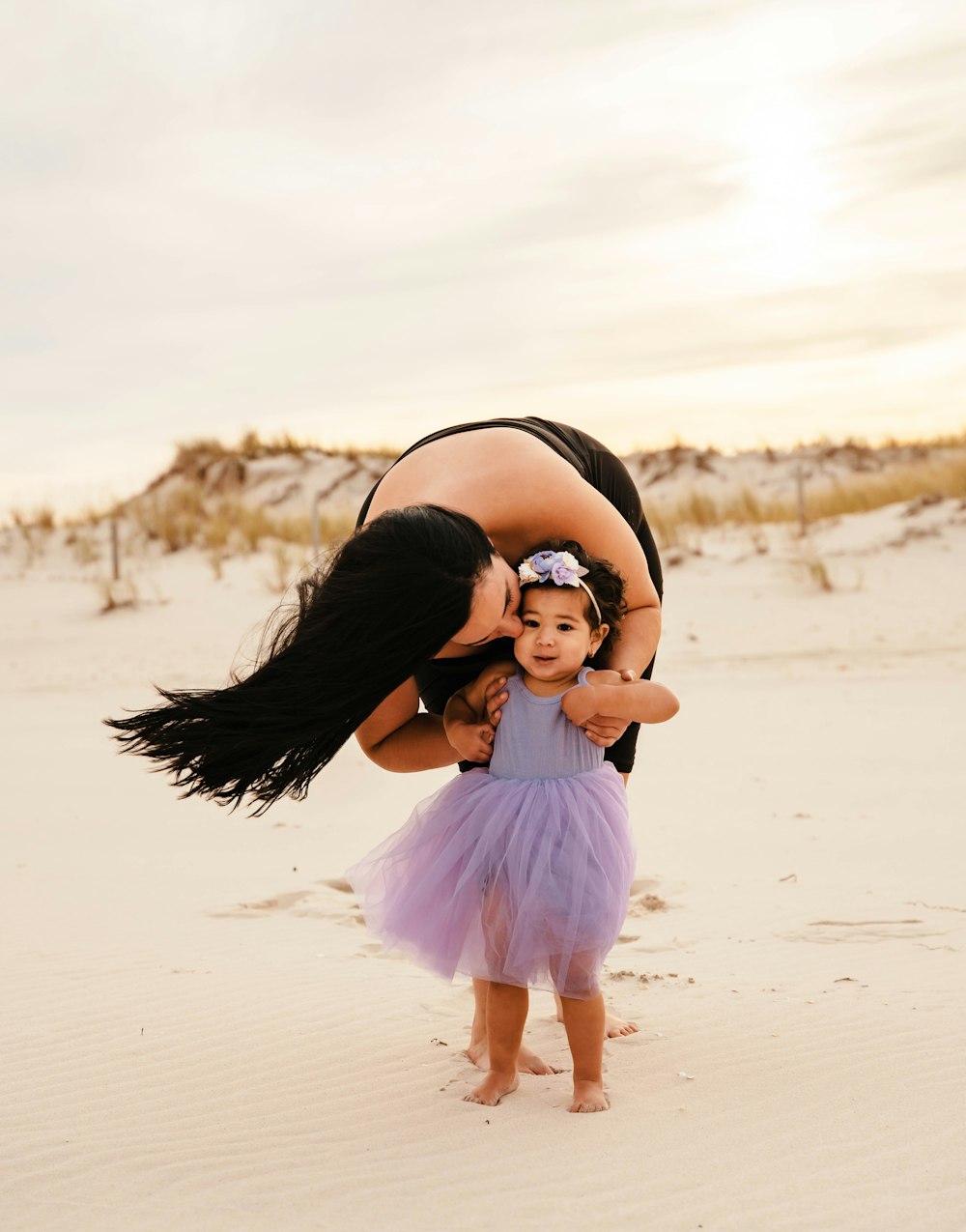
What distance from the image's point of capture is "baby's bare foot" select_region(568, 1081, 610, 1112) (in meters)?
3.36

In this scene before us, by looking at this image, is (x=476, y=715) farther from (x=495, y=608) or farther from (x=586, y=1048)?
(x=586, y=1048)

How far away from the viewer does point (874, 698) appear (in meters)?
11.3

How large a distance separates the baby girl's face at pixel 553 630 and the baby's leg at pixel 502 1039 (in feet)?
2.73

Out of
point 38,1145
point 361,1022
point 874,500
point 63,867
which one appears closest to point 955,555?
point 874,500

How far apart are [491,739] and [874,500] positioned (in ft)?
63.9

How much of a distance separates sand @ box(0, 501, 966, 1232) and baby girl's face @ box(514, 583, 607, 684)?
3.70 ft

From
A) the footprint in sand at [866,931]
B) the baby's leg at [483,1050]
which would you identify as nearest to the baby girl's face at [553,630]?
the baby's leg at [483,1050]

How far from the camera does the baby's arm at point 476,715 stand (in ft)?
11.4

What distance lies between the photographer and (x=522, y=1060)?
12.2ft

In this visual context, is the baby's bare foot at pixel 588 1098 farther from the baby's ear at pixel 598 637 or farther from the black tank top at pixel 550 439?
the black tank top at pixel 550 439

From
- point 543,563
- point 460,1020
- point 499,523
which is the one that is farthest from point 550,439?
point 460,1020

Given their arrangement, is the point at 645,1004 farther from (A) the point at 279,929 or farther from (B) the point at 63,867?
(B) the point at 63,867

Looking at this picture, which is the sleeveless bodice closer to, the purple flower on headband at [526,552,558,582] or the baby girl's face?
the baby girl's face

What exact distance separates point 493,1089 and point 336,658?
1273 millimetres
